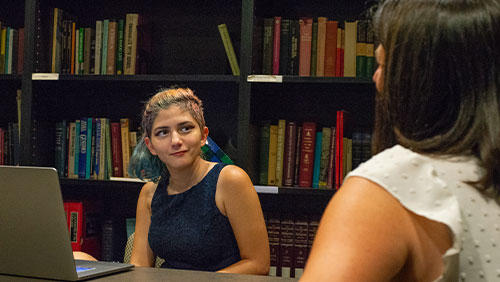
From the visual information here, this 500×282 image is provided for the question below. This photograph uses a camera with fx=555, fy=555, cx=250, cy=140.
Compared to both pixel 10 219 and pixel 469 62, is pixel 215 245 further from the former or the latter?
pixel 469 62

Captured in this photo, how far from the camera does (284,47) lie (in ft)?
7.81

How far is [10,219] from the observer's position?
45.8 inches

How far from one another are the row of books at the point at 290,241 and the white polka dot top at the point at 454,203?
1.82 m

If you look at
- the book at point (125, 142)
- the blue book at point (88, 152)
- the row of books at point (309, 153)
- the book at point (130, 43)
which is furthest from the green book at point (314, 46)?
the blue book at point (88, 152)

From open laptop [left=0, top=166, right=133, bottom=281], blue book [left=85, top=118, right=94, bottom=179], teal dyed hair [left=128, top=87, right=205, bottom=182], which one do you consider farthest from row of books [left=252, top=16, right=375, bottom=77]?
open laptop [left=0, top=166, right=133, bottom=281]

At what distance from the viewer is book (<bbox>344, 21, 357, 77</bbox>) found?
7.66 ft

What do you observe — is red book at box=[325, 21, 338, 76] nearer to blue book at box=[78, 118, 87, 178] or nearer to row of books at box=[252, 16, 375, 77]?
row of books at box=[252, 16, 375, 77]

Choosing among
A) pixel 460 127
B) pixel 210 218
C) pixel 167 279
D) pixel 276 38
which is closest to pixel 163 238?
pixel 210 218

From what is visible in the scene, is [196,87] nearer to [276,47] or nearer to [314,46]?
[276,47]

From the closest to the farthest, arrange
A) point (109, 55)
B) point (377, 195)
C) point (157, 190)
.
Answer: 1. point (377, 195)
2. point (157, 190)
3. point (109, 55)

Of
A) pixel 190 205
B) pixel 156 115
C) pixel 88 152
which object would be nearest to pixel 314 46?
pixel 156 115

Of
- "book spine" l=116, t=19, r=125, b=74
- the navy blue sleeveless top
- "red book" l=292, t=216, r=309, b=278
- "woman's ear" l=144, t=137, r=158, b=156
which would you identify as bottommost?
"red book" l=292, t=216, r=309, b=278

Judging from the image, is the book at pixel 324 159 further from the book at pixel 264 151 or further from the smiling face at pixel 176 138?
the smiling face at pixel 176 138

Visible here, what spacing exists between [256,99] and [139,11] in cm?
89
